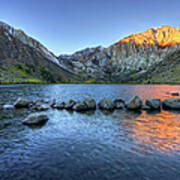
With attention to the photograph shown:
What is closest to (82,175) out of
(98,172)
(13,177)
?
(98,172)

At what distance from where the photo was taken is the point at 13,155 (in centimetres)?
1223

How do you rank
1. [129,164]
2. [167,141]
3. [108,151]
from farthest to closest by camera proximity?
1. [167,141]
2. [108,151]
3. [129,164]

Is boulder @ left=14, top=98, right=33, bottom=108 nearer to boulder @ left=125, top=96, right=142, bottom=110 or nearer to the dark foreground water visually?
the dark foreground water

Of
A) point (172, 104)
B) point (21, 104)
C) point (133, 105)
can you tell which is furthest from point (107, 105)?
point (21, 104)

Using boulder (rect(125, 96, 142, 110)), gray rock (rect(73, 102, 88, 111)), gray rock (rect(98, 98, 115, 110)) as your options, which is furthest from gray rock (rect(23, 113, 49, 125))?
→ boulder (rect(125, 96, 142, 110))

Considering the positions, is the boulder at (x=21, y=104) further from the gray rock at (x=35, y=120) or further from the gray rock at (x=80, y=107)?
the gray rock at (x=35, y=120)

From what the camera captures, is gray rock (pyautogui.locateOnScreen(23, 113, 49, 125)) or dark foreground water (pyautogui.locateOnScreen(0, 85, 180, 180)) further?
gray rock (pyautogui.locateOnScreen(23, 113, 49, 125))

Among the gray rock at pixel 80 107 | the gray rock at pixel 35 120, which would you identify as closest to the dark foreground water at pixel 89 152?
the gray rock at pixel 35 120

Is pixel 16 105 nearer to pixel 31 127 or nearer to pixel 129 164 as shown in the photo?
pixel 31 127

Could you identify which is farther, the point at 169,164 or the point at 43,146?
the point at 43,146

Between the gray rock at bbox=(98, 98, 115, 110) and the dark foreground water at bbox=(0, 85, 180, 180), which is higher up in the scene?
the gray rock at bbox=(98, 98, 115, 110)

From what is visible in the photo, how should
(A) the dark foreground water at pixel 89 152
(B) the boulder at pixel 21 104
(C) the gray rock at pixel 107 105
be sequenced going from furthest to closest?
(B) the boulder at pixel 21 104 < (C) the gray rock at pixel 107 105 < (A) the dark foreground water at pixel 89 152

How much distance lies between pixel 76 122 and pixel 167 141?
1289 centimetres

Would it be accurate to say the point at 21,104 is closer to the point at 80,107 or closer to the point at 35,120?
the point at 80,107
